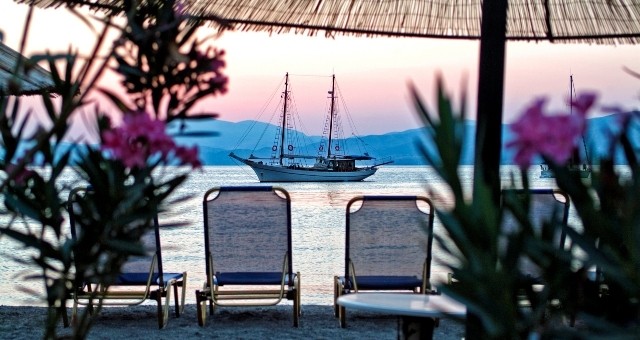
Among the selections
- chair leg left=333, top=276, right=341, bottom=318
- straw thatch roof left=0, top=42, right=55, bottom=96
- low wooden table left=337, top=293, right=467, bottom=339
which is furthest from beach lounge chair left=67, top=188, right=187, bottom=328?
low wooden table left=337, top=293, right=467, bottom=339

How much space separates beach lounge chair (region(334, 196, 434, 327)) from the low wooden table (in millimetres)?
1597

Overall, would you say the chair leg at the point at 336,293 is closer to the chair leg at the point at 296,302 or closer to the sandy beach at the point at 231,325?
the sandy beach at the point at 231,325

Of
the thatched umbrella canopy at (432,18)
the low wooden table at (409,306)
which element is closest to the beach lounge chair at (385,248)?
the thatched umbrella canopy at (432,18)

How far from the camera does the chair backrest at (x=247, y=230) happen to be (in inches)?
217

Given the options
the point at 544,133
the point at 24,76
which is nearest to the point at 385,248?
the point at 24,76

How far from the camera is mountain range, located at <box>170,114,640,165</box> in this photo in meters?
1.25

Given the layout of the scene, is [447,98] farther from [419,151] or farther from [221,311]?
[221,311]

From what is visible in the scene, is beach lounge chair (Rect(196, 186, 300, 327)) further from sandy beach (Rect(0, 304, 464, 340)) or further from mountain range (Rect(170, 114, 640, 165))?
mountain range (Rect(170, 114, 640, 165))

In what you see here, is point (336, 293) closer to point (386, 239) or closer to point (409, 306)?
point (386, 239)

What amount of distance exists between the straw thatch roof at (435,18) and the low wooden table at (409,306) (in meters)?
1.31

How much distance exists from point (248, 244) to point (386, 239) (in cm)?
86

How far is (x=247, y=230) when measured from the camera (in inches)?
216

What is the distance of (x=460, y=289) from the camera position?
1273 mm

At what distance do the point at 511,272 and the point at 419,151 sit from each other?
0.70ft
